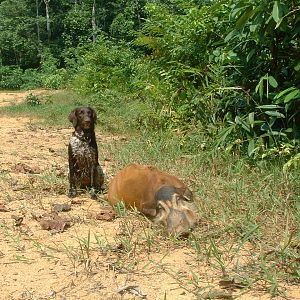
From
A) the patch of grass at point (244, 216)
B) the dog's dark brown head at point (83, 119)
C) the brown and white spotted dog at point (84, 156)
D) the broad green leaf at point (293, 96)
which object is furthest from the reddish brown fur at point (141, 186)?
the broad green leaf at point (293, 96)

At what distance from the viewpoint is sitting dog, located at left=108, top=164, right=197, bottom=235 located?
312 cm

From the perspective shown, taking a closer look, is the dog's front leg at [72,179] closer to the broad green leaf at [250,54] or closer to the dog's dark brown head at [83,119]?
the dog's dark brown head at [83,119]

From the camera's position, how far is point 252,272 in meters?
2.48

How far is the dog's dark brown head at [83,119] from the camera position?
4.16 meters

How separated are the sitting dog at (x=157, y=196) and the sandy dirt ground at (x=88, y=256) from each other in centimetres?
9

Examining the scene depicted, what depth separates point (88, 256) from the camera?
2.73 metres

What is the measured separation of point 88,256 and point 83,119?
166 centimetres

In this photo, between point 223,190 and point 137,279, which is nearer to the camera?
point 137,279

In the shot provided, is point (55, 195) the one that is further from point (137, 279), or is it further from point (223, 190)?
point (137, 279)

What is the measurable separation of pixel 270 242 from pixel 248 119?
1.83m

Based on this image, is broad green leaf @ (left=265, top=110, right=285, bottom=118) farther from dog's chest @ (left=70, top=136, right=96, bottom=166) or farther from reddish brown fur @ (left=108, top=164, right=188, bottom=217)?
dog's chest @ (left=70, top=136, right=96, bottom=166)

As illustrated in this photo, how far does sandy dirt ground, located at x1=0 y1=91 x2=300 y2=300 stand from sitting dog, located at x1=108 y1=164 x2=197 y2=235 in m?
0.09

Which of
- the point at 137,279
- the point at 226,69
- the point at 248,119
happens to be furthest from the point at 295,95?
the point at 137,279

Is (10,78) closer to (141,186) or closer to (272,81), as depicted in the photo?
(272,81)
